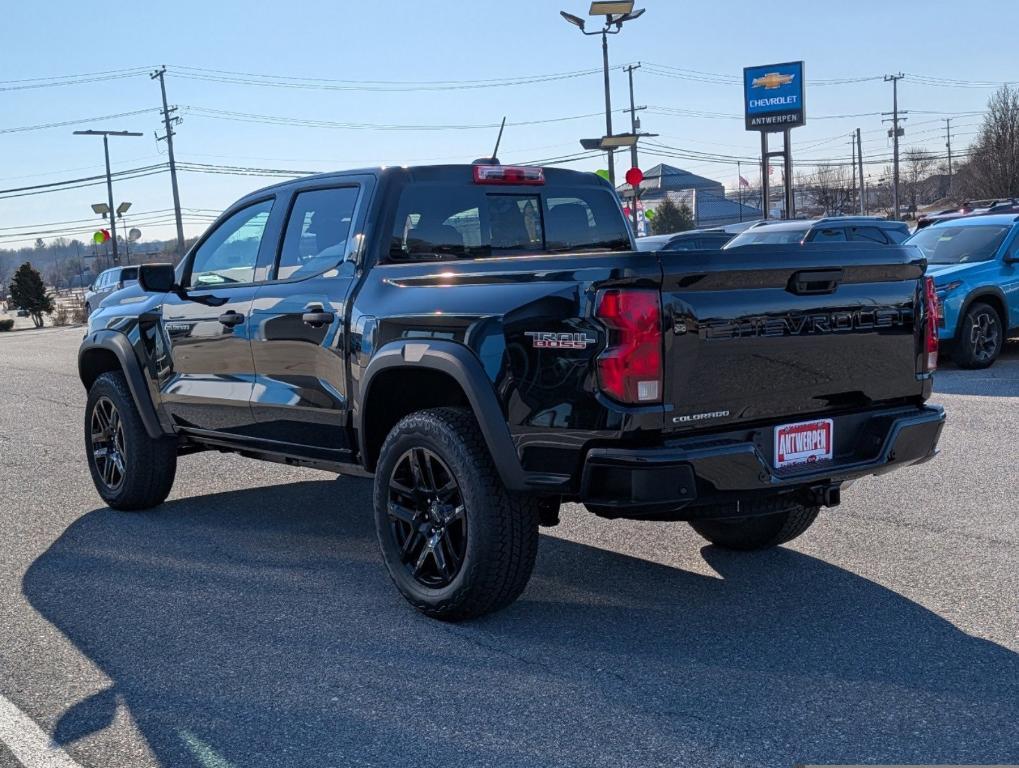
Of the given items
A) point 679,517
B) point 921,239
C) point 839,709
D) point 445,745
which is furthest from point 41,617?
point 921,239

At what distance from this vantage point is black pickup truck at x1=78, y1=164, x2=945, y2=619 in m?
4.05

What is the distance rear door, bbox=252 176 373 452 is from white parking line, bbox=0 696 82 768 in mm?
1932

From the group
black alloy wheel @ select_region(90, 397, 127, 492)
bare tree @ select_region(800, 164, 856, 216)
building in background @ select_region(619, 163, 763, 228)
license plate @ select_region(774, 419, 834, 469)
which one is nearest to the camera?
license plate @ select_region(774, 419, 834, 469)

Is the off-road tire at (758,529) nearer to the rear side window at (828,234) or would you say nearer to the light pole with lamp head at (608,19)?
the rear side window at (828,234)

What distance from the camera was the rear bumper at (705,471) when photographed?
3988 millimetres

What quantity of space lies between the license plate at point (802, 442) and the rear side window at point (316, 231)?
2.26 meters

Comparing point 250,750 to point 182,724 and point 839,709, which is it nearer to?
point 182,724

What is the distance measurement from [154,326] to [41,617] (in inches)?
86.8

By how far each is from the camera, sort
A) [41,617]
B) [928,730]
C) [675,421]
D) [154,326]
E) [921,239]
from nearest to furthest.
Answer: [928,730] → [675,421] → [41,617] → [154,326] → [921,239]

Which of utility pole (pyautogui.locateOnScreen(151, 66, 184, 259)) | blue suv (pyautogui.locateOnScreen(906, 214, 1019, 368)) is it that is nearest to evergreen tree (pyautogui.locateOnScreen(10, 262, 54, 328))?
utility pole (pyautogui.locateOnScreen(151, 66, 184, 259))

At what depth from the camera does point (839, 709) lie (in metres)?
3.70

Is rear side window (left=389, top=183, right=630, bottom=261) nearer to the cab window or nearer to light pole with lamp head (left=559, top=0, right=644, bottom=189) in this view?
the cab window

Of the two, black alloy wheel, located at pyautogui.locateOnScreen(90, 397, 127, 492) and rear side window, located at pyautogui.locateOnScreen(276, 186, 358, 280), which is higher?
rear side window, located at pyautogui.locateOnScreen(276, 186, 358, 280)

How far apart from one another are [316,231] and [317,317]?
0.54 m
